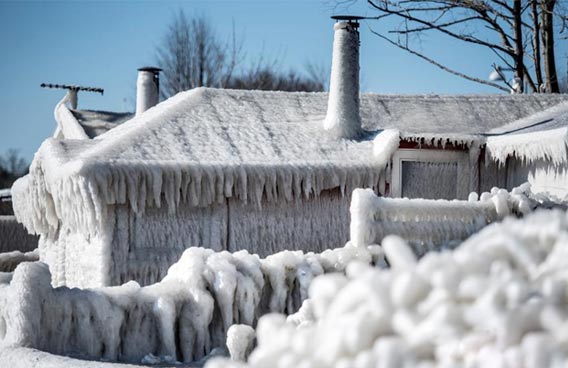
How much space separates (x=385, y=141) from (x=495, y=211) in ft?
14.1

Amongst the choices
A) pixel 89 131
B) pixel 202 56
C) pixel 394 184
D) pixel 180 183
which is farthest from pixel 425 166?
pixel 202 56

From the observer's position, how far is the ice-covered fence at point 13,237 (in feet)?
64.6

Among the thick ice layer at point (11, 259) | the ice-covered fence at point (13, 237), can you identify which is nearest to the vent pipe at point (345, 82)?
the thick ice layer at point (11, 259)

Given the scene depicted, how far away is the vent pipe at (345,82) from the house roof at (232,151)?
0.25m

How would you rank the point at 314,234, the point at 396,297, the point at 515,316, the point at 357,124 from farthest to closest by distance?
the point at 357,124 → the point at 314,234 → the point at 396,297 → the point at 515,316

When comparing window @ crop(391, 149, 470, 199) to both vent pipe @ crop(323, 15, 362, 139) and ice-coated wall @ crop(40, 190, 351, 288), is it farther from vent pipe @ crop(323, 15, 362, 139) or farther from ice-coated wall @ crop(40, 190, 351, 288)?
vent pipe @ crop(323, 15, 362, 139)

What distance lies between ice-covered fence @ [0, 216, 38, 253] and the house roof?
19.5ft

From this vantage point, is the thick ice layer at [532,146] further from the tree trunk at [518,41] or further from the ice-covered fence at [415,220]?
the tree trunk at [518,41]

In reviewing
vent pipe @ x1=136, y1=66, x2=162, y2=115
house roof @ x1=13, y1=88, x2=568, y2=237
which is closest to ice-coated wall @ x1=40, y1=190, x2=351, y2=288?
A: house roof @ x1=13, y1=88, x2=568, y2=237

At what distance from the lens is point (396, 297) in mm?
1653

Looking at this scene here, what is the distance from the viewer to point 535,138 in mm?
12180

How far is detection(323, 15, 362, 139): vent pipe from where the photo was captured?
13.8m

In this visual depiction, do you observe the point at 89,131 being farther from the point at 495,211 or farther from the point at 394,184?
the point at 495,211

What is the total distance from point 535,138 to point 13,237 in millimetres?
12399
